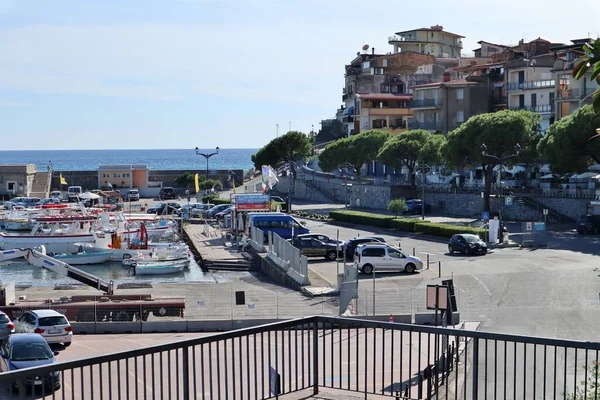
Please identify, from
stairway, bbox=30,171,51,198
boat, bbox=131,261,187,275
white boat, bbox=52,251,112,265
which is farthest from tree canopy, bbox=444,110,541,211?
stairway, bbox=30,171,51,198

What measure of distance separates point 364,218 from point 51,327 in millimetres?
41151

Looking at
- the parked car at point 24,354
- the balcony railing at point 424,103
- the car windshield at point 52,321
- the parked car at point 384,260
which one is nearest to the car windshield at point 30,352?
the parked car at point 24,354

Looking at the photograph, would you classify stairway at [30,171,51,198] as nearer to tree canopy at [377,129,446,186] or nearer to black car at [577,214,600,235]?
tree canopy at [377,129,446,186]

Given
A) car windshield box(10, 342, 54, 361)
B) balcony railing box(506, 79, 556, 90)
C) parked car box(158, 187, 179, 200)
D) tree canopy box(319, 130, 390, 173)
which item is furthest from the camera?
parked car box(158, 187, 179, 200)

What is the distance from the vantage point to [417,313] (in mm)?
29422

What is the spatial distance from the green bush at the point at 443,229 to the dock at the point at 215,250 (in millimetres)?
10986

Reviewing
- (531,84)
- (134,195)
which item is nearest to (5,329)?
(531,84)

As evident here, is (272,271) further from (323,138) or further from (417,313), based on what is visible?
(323,138)

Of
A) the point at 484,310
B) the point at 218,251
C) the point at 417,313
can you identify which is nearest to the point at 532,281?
the point at 484,310

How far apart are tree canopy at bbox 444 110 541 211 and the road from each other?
1214cm

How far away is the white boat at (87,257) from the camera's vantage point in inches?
2410

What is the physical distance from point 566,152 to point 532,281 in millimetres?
23457

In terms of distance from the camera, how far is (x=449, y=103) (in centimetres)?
9538

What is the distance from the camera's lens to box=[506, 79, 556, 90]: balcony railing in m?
82.8
